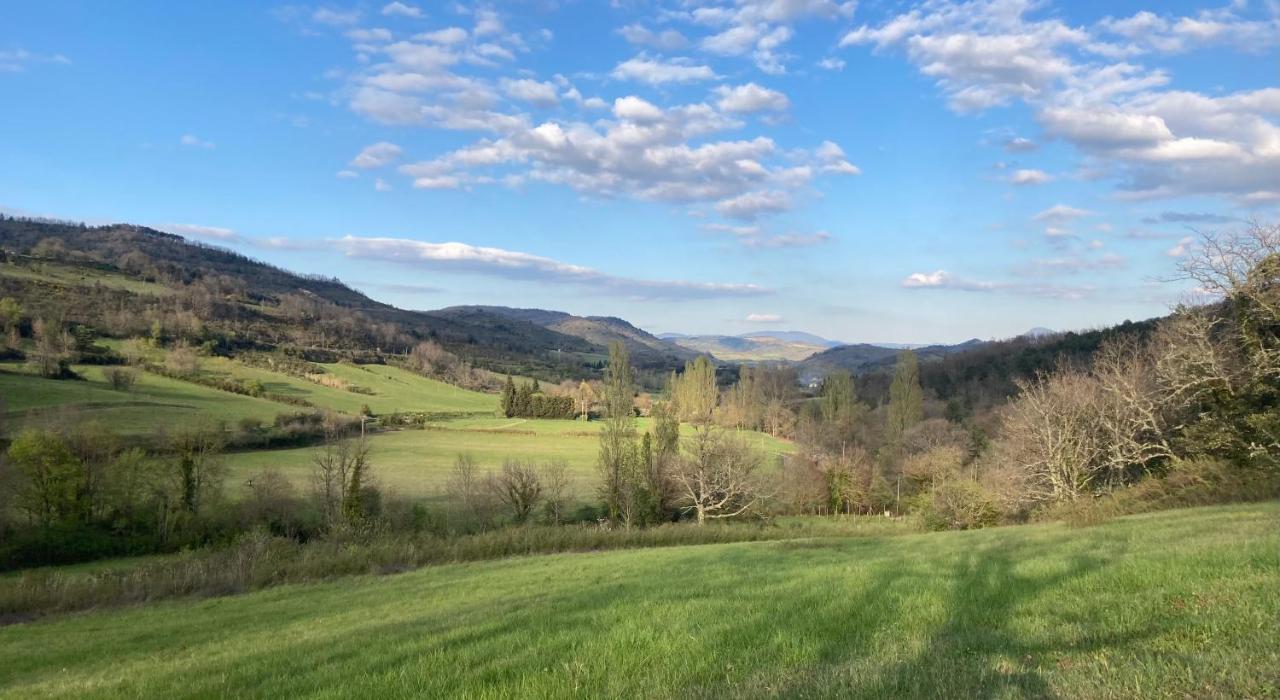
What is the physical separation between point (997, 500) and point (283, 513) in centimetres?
5543

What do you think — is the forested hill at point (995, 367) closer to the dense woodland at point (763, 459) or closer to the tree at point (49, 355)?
the dense woodland at point (763, 459)

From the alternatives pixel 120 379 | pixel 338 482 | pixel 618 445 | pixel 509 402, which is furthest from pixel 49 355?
pixel 618 445

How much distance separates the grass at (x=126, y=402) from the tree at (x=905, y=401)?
309 feet

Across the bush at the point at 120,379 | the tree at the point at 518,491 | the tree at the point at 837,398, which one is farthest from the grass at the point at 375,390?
the tree at the point at 837,398

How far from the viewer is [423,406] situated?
129m

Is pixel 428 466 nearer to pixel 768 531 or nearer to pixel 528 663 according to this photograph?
pixel 768 531

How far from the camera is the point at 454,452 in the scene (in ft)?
309

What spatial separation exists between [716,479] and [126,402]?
77.2 meters

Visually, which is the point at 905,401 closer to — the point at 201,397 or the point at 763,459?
the point at 763,459

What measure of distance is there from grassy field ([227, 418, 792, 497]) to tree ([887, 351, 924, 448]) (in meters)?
18.1

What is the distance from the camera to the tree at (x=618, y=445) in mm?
60056

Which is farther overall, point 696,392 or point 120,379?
point 696,392

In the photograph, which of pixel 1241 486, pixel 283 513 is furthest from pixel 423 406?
pixel 1241 486

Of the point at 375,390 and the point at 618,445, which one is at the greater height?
the point at 375,390
